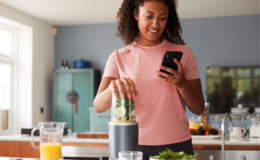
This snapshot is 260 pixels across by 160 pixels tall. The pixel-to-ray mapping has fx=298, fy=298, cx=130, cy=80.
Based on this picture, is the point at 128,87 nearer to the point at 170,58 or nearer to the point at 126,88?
the point at 126,88

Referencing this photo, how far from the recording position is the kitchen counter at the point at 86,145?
220cm

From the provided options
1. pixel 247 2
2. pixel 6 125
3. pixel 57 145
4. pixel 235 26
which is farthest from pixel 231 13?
pixel 57 145

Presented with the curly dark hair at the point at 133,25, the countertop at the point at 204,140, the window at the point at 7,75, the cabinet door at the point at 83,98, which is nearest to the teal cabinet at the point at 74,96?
the cabinet door at the point at 83,98

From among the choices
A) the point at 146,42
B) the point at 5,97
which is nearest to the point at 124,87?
the point at 146,42

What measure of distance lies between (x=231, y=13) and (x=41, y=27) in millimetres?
3585

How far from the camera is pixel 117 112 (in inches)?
35.6

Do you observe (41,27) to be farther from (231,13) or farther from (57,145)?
(57,145)

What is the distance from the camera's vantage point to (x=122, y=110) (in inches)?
35.6

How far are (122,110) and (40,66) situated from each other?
517cm

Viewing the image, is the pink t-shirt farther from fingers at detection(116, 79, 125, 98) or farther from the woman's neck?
fingers at detection(116, 79, 125, 98)

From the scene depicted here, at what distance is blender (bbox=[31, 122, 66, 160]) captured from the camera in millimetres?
1170

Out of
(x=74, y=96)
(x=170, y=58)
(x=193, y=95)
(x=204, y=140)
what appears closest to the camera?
(x=170, y=58)

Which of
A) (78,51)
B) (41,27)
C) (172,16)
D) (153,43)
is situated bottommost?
(153,43)

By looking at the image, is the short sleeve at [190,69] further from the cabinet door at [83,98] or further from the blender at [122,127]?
the cabinet door at [83,98]
